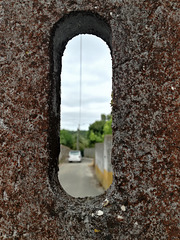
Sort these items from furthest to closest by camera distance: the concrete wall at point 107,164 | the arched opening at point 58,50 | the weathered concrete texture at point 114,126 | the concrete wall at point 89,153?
the concrete wall at point 89,153 < the concrete wall at point 107,164 < the arched opening at point 58,50 < the weathered concrete texture at point 114,126

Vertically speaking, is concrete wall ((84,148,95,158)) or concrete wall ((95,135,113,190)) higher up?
concrete wall ((95,135,113,190))

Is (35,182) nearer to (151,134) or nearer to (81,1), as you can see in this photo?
(151,134)

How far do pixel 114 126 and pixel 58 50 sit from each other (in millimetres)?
637

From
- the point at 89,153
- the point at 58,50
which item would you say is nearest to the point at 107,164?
the point at 58,50

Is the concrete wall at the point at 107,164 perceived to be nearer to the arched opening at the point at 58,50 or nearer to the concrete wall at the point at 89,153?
the arched opening at the point at 58,50

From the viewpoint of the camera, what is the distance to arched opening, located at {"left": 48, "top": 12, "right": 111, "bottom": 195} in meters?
1.46

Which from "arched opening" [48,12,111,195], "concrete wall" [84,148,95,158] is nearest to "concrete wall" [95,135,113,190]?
"arched opening" [48,12,111,195]

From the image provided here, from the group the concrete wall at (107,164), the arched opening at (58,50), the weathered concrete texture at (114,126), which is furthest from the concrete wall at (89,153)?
the weathered concrete texture at (114,126)

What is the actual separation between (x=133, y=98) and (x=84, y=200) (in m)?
0.65

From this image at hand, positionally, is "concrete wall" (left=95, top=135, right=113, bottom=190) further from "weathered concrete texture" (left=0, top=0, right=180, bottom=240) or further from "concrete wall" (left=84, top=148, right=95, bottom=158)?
"concrete wall" (left=84, top=148, right=95, bottom=158)

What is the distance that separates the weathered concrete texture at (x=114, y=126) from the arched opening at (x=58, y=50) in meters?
0.01

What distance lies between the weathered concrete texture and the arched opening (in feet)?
0.04

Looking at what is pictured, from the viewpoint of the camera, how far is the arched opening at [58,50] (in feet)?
4.79

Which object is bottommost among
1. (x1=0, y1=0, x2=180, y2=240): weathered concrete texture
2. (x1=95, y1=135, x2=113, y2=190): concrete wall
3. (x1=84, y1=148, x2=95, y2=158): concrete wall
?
(x1=84, y1=148, x2=95, y2=158): concrete wall
